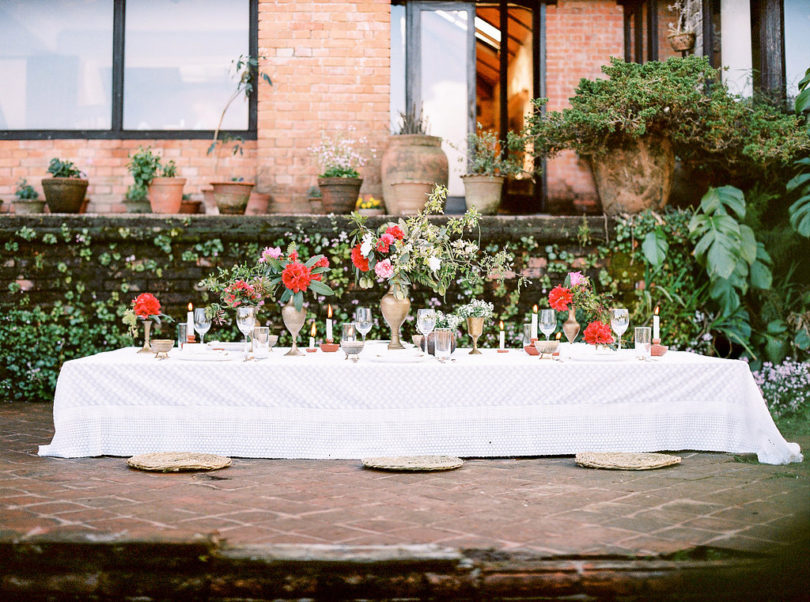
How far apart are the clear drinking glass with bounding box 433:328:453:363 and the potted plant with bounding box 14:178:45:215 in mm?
4990

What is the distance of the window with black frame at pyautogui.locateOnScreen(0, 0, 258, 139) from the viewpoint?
7.95 meters

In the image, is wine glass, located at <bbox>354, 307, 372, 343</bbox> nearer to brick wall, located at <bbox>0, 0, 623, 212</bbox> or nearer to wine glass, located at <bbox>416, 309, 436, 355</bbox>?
wine glass, located at <bbox>416, 309, 436, 355</bbox>

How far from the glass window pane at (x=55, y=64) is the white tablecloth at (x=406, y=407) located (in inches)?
182

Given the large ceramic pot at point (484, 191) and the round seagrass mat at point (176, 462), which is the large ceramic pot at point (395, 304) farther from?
the large ceramic pot at point (484, 191)

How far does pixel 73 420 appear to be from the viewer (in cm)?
426

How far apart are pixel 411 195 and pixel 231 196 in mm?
1624

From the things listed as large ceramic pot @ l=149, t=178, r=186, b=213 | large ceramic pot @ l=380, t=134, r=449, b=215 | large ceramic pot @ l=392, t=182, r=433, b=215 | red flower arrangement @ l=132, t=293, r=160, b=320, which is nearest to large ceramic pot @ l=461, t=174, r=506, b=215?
large ceramic pot @ l=380, t=134, r=449, b=215

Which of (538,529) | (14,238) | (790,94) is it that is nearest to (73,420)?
(538,529)

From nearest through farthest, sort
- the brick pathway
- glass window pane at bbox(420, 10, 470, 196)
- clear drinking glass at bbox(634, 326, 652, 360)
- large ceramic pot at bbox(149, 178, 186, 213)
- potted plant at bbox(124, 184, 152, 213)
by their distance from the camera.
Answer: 1. the brick pathway
2. clear drinking glass at bbox(634, 326, 652, 360)
3. large ceramic pot at bbox(149, 178, 186, 213)
4. potted plant at bbox(124, 184, 152, 213)
5. glass window pane at bbox(420, 10, 470, 196)

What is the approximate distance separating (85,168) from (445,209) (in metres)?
3.57

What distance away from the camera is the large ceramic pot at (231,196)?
281 inches

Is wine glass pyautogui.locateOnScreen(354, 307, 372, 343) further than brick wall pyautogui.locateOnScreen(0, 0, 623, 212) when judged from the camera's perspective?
No

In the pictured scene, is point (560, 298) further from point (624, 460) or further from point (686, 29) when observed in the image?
point (686, 29)

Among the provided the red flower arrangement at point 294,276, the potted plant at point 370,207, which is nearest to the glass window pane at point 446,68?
the potted plant at point 370,207
